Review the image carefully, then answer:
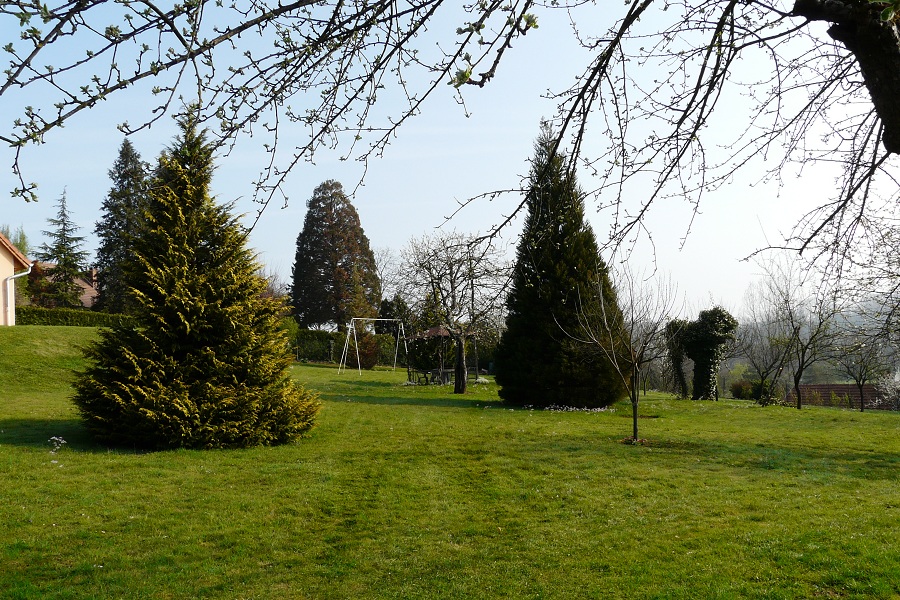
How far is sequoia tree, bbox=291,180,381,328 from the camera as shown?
45.4 meters

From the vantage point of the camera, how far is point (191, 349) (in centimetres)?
1073

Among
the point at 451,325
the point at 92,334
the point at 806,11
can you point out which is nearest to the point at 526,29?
the point at 806,11

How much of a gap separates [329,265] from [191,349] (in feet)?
117

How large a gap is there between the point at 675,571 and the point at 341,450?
6.67 meters

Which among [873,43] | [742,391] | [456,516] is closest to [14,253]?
[456,516]

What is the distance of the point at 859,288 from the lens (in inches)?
231

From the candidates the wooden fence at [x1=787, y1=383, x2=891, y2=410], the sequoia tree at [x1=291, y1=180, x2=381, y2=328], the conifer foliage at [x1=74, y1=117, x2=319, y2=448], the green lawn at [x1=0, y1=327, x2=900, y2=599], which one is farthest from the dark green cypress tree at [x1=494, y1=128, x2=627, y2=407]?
the sequoia tree at [x1=291, y1=180, x2=381, y2=328]

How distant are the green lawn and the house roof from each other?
39.4ft

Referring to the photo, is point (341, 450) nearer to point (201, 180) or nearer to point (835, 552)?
point (201, 180)

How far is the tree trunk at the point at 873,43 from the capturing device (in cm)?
256

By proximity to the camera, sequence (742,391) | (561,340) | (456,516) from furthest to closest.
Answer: (742,391) < (561,340) < (456,516)

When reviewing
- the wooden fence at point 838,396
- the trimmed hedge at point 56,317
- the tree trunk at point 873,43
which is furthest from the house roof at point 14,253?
the wooden fence at point 838,396

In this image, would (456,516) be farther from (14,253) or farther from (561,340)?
(14,253)

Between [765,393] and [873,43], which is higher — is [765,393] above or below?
below
